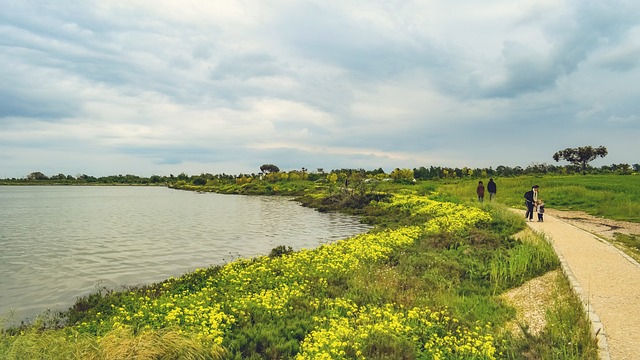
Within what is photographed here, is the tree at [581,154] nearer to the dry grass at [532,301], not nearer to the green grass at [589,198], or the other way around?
the green grass at [589,198]

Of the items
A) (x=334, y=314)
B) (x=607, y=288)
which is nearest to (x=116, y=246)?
(x=334, y=314)

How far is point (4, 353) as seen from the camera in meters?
8.02

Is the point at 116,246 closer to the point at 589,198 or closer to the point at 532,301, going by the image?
the point at 532,301

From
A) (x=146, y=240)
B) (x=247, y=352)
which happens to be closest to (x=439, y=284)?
(x=247, y=352)

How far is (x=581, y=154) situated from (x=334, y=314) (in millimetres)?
132692

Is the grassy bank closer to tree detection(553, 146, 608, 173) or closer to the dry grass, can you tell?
the dry grass

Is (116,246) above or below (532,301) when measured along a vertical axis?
below

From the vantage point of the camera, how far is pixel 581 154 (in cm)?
11781

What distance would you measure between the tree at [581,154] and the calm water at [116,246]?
4113 inches

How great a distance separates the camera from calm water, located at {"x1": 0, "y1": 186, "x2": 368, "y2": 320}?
17.0 metres

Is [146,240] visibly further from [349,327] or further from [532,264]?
[532,264]

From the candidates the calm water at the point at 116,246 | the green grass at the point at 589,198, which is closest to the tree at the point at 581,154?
the green grass at the point at 589,198

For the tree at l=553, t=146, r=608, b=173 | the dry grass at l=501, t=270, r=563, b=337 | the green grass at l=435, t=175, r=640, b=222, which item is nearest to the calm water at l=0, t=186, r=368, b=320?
the dry grass at l=501, t=270, r=563, b=337

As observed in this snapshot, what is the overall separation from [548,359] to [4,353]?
1149cm
